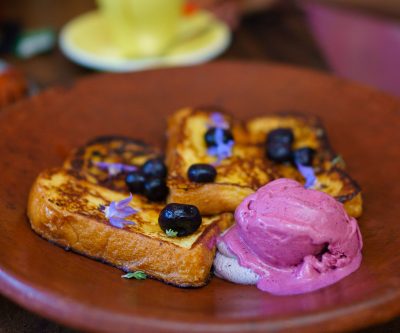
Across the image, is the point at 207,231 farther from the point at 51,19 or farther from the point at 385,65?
the point at 51,19

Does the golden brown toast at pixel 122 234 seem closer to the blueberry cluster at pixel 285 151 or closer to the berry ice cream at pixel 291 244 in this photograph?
the berry ice cream at pixel 291 244

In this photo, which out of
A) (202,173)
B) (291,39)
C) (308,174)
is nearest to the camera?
(202,173)

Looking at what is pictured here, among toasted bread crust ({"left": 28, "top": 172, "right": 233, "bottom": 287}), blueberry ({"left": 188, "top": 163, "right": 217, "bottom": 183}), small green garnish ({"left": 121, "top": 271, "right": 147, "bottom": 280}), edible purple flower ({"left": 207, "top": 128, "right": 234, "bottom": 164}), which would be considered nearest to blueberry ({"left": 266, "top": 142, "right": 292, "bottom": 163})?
edible purple flower ({"left": 207, "top": 128, "right": 234, "bottom": 164})

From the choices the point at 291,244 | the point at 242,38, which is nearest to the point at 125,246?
the point at 291,244

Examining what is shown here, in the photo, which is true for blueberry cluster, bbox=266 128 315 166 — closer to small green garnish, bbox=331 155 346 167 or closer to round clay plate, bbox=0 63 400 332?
small green garnish, bbox=331 155 346 167

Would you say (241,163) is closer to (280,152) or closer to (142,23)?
(280,152)

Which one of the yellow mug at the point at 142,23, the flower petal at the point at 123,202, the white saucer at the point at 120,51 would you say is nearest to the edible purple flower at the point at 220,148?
the flower petal at the point at 123,202
